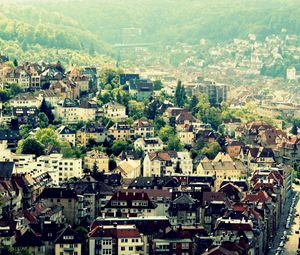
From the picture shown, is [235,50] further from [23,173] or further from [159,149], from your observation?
[23,173]

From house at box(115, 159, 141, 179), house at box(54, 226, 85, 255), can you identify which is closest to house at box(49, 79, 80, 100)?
house at box(115, 159, 141, 179)

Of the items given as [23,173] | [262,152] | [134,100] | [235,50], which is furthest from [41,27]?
[23,173]

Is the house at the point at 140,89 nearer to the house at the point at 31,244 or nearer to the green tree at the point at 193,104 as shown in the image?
the green tree at the point at 193,104

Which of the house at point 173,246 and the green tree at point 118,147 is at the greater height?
the green tree at point 118,147

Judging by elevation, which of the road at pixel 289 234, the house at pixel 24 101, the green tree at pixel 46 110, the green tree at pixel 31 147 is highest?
the house at pixel 24 101

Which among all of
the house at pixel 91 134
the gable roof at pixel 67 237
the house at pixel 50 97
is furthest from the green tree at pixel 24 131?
the gable roof at pixel 67 237

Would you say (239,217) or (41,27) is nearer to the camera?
(239,217)
